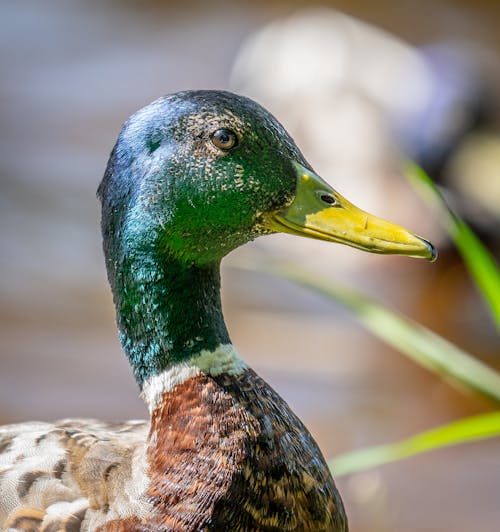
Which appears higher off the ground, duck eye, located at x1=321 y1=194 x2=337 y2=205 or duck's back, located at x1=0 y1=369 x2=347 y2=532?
duck eye, located at x1=321 y1=194 x2=337 y2=205

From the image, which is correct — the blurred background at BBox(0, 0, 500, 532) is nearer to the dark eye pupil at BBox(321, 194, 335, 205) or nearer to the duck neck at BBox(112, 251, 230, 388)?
the duck neck at BBox(112, 251, 230, 388)

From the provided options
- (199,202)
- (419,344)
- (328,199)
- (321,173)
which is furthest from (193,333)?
(321,173)

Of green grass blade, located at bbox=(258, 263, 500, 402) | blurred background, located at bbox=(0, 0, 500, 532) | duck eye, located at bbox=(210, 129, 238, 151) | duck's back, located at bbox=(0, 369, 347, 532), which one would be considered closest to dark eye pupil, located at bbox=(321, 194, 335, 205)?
duck eye, located at bbox=(210, 129, 238, 151)

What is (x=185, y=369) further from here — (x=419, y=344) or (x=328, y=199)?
(x=419, y=344)

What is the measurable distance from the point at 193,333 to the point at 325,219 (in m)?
0.37

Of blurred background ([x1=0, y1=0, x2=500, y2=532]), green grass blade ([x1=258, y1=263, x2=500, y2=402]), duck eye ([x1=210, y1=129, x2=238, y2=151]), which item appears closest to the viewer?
duck eye ([x1=210, y1=129, x2=238, y2=151])

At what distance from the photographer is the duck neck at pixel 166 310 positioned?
2316 mm

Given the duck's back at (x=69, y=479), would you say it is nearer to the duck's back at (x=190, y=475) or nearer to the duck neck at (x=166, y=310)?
the duck's back at (x=190, y=475)

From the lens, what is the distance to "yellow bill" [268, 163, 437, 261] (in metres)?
2.26

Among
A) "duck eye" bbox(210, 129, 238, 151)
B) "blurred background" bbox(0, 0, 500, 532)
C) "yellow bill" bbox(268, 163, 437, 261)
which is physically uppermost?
"duck eye" bbox(210, 129, 238, 151)

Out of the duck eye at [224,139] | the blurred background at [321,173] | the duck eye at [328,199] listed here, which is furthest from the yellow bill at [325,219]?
the blurred background at [321,173]

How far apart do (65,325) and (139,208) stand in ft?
11.4

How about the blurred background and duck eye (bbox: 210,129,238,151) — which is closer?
duck eye (bbox: 210,129,238,151)

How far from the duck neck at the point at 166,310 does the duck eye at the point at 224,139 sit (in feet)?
0.84
